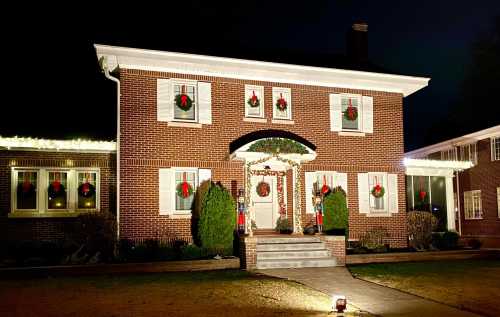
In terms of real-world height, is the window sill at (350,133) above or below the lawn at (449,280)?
above

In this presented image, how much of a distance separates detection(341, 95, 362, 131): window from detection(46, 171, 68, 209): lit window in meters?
9.31

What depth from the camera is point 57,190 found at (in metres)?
16.5

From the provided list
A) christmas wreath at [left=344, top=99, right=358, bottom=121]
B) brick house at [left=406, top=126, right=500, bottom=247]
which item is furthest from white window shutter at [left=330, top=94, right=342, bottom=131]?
brick house at [left=406, top=126, right=500, bottom=247]

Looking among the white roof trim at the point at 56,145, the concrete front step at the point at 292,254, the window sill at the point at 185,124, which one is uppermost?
the window sill at the point at 185,124

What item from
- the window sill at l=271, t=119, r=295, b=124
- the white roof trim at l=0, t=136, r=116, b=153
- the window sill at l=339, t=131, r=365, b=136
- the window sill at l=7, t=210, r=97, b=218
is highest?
A: the window sill at l=271, t=119, r=295, b=124

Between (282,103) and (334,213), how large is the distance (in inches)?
156

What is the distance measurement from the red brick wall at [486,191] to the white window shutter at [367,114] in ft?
31.1

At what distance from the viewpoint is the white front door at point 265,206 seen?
58.0 ft

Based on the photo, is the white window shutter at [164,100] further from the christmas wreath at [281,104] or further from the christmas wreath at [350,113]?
the christmas wreath at [350,113]

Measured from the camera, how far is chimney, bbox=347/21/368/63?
72.1 feet

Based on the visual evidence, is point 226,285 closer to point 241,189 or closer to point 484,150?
point 241,189

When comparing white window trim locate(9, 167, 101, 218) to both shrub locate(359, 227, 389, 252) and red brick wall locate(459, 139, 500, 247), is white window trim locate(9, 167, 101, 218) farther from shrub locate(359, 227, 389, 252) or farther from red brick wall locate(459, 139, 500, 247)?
red brick wall locate(459, 139, 500, 247)

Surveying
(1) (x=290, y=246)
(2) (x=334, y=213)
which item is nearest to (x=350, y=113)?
(2) (x=334, y=213)

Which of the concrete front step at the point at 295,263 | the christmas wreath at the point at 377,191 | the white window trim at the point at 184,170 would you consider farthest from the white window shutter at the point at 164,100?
the christmas wreath at the point at 377,191
